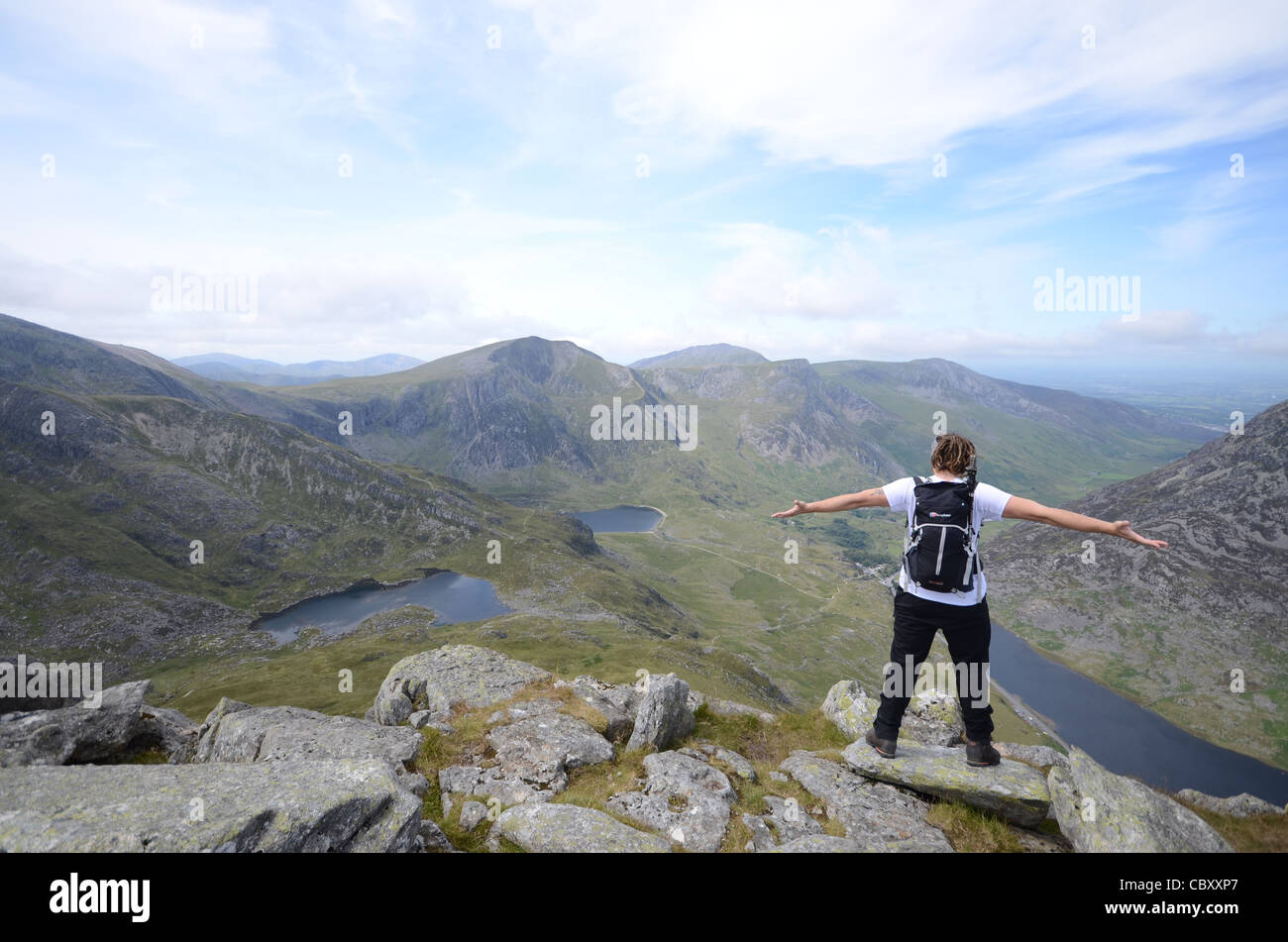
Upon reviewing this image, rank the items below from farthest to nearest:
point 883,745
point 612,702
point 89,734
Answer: point 612,702 → point 89,734 → point 883,745

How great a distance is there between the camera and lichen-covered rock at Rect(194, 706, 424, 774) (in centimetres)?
1652

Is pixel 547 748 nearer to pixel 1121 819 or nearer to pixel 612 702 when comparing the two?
pixel 612 702

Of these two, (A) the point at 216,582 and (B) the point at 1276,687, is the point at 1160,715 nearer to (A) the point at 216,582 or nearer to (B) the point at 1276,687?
(B) the point at 1276,687

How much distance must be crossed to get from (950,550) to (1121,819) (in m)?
5.70

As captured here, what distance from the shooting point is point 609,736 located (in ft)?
62.6

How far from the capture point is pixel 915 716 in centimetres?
1756

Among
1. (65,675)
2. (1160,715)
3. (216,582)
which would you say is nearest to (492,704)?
(65,675)

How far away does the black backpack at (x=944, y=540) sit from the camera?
31.1 feet

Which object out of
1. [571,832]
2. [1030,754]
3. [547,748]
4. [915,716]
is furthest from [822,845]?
[1030,754]

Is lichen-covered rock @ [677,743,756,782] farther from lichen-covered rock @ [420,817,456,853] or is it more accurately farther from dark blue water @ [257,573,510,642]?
dark blue water @ [257,573,510,642]

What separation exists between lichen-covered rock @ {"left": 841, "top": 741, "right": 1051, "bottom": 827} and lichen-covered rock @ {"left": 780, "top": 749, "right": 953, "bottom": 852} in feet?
1.17

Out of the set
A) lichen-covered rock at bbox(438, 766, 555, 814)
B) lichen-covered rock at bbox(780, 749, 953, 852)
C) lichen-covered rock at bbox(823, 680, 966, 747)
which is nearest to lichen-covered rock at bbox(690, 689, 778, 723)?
lichen-covered rock at bbox(823, 680, 966, 747)
